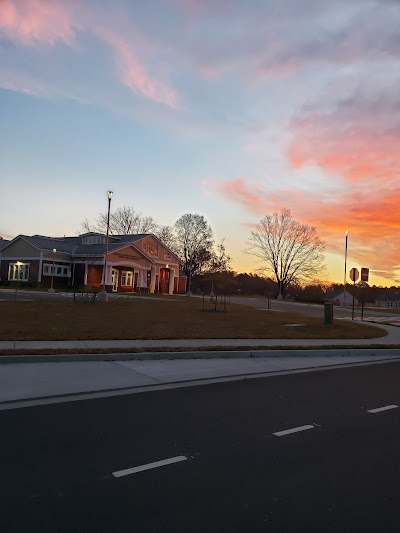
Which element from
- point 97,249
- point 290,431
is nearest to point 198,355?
point 290,431

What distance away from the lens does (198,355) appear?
11242 mm

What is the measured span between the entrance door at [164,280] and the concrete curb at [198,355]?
45.2 meters

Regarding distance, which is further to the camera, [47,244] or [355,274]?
[47,244]

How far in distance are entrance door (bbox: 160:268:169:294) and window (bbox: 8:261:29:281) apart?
672 inches

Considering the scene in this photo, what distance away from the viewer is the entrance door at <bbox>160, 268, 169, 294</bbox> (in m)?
58.4

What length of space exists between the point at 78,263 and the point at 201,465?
46459 mm

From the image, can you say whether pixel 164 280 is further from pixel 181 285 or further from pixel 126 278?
pixel 126 278

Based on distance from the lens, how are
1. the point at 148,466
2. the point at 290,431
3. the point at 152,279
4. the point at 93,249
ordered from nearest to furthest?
1. the point at 148,466
2. the point at 290,431
3. the point at 93,249
4. the point at 152,279

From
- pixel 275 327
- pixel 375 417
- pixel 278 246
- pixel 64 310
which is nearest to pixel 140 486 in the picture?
pixel 375 417

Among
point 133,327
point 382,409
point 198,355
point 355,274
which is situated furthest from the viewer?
point 355,274

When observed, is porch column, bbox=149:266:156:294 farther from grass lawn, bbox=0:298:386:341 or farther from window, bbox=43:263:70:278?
grass lawn, bbox=0:298:386:341

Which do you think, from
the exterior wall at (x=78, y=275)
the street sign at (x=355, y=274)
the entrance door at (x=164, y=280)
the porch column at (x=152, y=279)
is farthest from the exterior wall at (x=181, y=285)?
the street sign at (x=355, y=274)

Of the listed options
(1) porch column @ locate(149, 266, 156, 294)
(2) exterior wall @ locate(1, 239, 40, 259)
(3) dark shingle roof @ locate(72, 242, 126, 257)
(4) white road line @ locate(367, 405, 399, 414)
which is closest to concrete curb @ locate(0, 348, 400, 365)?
(4) white road line @ locate(367, 405, 399, 414)

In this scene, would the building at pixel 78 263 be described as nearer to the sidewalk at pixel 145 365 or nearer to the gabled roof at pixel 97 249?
the gabled roof at pixel 97 249
